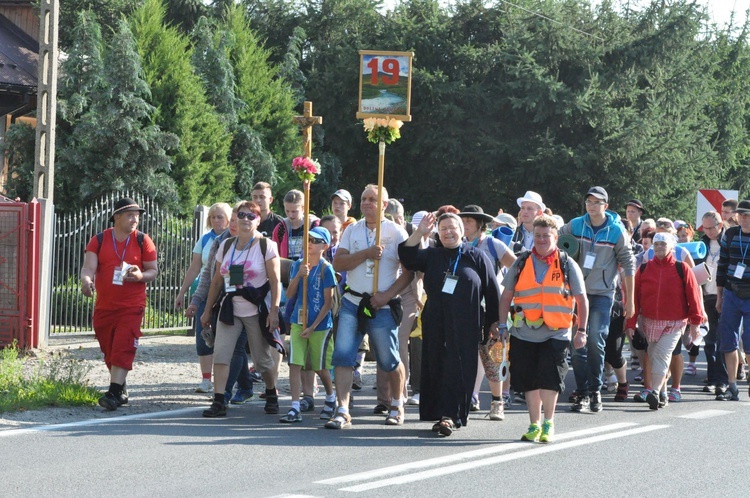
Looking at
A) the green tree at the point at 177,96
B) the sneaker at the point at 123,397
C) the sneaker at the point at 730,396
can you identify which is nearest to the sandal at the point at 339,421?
the sneaker at the point at 123,397

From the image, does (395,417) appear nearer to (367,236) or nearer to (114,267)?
(367,236)

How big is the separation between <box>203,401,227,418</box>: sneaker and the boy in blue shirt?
1.82ft

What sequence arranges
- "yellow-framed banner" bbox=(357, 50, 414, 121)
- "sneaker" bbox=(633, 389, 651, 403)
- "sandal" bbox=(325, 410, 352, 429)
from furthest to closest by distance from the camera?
"sneaker" bbox=(633, 389, 651, 403), "yellow-framed banner" bbox=(357, 50, 414, 121), "sandal" bbox=(325, 410, 352, 429)

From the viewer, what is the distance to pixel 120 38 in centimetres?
2275

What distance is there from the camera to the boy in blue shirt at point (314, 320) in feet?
32.0

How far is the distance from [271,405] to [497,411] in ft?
6.74

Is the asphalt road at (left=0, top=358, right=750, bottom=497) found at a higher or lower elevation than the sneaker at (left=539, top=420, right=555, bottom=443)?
lower

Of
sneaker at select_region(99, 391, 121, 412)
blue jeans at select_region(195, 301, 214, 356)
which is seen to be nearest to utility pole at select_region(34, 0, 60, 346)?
blue jeans at select_region(195, 301, 214, 356)

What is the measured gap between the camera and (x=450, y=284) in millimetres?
9086

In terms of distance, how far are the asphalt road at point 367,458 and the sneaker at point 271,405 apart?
0.11 m

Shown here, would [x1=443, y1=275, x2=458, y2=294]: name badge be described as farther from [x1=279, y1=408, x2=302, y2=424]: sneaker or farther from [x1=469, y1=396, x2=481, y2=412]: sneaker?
[x1=469, y1=396, x2=481, y2=412]: sneaker

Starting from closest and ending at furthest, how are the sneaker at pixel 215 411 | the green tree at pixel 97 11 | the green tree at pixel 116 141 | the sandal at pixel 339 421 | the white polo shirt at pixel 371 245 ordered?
the sandal at pixel 339 421, the white polo shirt at pixel 371 245, the sneaker at pixel 215 411, the green tree at pixel 116 141, the green tree at pixel 97 11

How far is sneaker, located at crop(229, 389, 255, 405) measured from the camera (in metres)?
10.9

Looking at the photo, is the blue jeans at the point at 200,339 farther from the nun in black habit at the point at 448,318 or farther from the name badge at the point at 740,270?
the name badge at the point at 740,270
